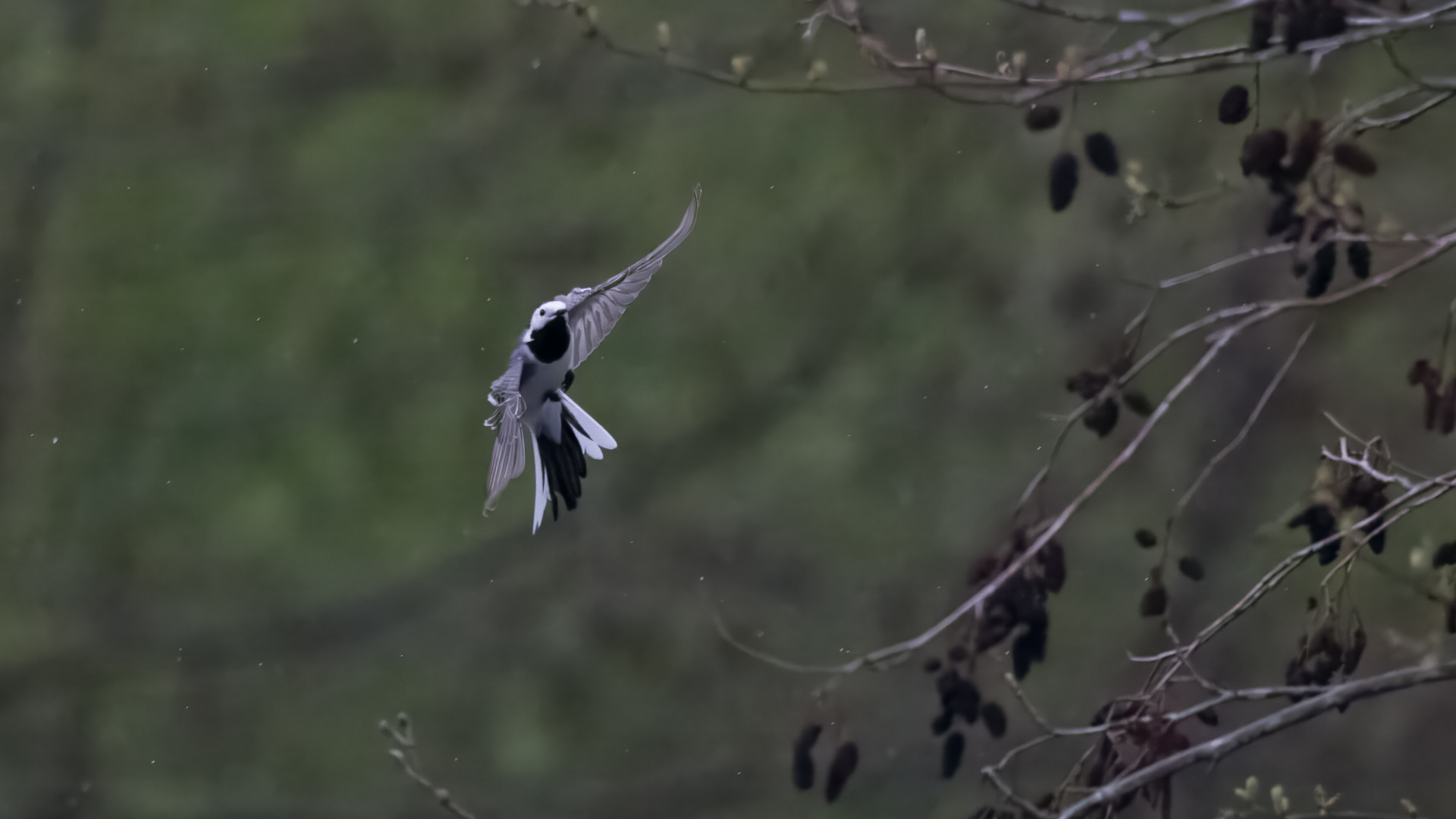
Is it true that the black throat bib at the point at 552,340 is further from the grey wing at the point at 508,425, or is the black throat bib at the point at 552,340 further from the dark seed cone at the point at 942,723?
the dark seed cone at the point at 942,723

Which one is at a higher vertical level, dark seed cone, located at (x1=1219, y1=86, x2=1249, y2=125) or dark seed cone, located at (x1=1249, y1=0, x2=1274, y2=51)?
dark seed cone, located at (x1=1249, y1=0, x2=1274, y2=51)

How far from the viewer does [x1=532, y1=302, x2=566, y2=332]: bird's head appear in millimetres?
920

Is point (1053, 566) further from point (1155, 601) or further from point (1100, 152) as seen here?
point (1100, 152)

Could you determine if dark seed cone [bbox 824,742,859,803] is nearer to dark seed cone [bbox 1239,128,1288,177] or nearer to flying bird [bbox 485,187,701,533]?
flying bird [bbox 485,187,701,533]

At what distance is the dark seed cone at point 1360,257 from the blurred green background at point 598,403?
0.34 metres

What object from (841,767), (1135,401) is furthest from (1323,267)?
(841,767)

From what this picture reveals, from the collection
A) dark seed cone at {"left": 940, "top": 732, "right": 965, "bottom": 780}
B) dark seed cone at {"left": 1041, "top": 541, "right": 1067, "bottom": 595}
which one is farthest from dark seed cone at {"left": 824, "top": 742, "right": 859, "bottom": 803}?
dark seed cone at {"left": 1041, "top": 541, "right": 1067, "bottom": 595}

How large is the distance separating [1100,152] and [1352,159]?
0.18 meters

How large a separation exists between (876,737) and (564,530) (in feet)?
1.27

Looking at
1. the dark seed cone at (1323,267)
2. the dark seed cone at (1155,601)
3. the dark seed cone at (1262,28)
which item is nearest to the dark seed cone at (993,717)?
the dark seed cone at (1155,601)

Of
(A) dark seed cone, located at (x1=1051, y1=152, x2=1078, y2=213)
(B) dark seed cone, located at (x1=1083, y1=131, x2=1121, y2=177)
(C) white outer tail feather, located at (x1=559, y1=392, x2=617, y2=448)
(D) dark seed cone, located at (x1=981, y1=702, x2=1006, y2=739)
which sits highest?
(B) dark seed cone, located at (x1=1083, y1=131, x2=1121, y2=177)

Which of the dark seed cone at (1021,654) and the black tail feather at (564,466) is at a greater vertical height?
the dark seed cone at (1021,654)

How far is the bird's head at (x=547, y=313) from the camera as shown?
92 centimetres

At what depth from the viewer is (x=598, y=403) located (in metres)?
1.08
